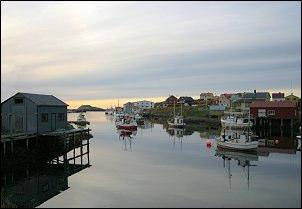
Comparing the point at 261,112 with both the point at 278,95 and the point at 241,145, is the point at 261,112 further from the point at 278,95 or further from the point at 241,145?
the point at 278,95

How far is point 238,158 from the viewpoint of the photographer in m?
36.3

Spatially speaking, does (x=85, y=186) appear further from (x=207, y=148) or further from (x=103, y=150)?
(x=207, y=148)

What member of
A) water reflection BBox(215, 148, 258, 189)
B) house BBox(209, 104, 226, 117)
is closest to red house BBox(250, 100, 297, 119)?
house BBox(209, 104, 226, 117)

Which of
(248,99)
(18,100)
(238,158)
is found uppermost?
(248,99)

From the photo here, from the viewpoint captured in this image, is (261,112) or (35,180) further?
(261,112)

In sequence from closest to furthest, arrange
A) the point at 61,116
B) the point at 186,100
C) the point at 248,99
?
the point at 61,116
the point at 248,99
the point at 186,100

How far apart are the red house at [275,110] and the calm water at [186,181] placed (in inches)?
1029

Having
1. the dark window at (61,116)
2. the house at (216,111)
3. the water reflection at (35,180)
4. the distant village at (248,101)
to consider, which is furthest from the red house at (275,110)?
the water reflection at (35,180)

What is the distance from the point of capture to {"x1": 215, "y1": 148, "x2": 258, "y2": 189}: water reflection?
29859mm

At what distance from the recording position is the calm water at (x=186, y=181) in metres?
20.7

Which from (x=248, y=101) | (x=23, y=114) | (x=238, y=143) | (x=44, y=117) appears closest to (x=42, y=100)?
(x=44, y=117)

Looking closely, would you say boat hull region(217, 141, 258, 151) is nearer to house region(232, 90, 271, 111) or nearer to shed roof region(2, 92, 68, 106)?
shed roof region(2, 92, 68, 106)

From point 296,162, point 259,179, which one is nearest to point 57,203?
point 259,179

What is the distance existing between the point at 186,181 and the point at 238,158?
12105 millimetres
